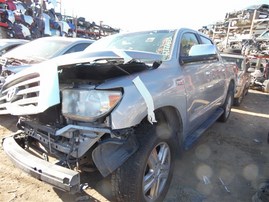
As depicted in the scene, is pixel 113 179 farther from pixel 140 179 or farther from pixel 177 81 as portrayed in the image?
pixel 177 81

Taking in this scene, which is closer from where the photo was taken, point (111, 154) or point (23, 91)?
point (111, 154)

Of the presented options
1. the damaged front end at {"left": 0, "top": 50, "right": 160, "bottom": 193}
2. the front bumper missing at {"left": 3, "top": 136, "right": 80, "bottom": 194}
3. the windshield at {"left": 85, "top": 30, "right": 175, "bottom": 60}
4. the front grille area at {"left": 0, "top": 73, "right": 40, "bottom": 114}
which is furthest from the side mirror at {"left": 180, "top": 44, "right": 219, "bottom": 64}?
the front bumper missing at {"left": 3, "top": 136, "right": 80, "bottom": 194}

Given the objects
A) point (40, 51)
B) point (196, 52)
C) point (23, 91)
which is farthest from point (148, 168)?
point (40, 51)

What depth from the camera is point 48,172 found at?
201 cm

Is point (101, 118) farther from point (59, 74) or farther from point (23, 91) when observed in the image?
point (23, 91)

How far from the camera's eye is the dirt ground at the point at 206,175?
2843mm

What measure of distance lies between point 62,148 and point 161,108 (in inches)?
42.1

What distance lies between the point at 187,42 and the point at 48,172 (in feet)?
8.45

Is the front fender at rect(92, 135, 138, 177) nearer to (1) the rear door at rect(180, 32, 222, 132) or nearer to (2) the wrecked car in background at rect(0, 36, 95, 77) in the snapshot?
(1) the rear door at rect(180, 32, 222, 132)

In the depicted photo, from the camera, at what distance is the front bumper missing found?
6.34 ft

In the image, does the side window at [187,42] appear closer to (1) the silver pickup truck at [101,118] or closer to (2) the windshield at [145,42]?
(2) the windshield at [145,42]

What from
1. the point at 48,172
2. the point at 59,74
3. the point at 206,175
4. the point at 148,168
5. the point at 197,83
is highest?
the point at 59,74

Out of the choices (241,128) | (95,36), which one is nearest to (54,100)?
(241,128)

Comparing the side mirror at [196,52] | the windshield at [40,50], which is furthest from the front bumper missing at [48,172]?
the windshield at [40,50]
